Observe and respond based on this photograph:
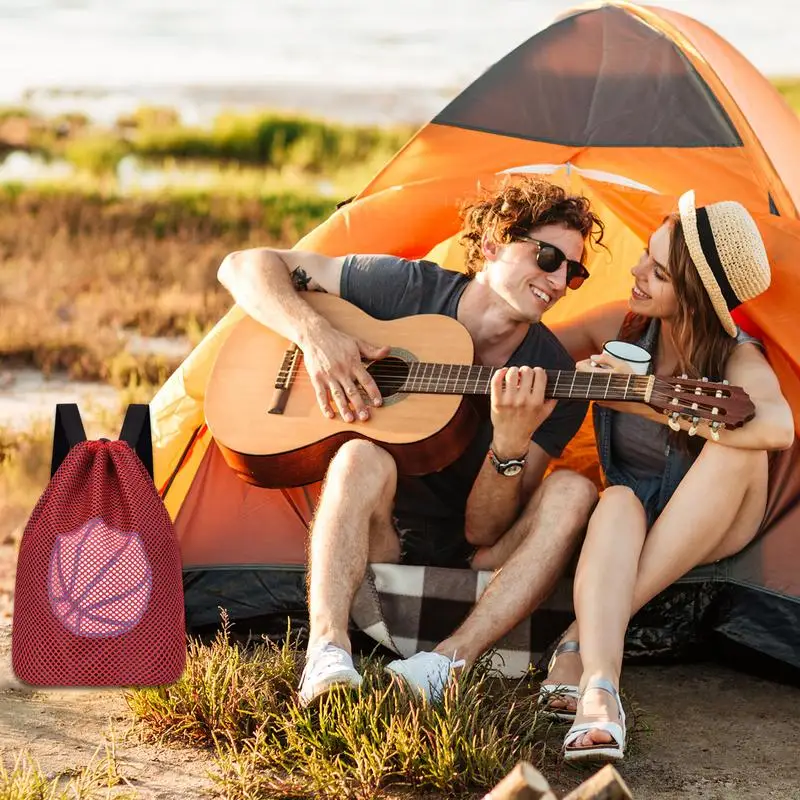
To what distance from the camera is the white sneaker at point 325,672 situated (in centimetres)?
241

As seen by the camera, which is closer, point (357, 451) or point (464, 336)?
point (357, 451)

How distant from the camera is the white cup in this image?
2.82m

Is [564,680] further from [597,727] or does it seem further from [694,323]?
[694,323]

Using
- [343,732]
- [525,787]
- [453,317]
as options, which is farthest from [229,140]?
[525,787]

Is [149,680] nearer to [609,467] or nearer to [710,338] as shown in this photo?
[609,467]

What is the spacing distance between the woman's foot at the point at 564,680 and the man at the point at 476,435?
0.39ft

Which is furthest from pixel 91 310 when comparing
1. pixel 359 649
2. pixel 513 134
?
pixel 359 649

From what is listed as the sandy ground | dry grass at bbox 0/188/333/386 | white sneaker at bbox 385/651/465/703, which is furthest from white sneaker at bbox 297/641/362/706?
dry grass at bbox 0/188/333/386

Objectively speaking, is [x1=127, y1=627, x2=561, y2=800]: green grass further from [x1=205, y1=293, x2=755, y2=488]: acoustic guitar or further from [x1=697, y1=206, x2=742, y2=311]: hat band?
[x1=697, y1=206, x2=742, y2=311]: hat band

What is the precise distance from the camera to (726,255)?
2.83 m

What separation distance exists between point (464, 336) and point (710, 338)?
58 centimetres

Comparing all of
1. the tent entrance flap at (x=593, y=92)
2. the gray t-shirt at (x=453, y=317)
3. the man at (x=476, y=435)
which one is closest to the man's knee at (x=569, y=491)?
the man at (x=476, y=435)

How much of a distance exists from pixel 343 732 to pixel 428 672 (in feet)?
0.86

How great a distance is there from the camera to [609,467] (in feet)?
10.0
